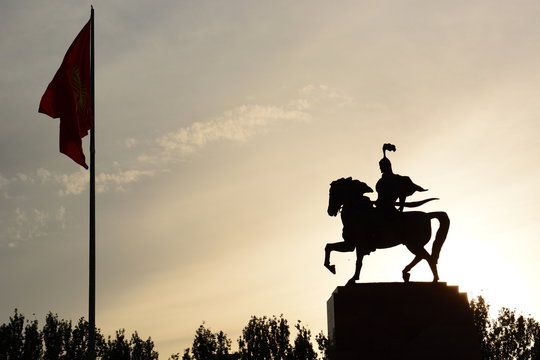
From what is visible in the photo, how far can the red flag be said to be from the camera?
59.4ft

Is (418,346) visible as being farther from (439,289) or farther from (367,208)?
(367,208)

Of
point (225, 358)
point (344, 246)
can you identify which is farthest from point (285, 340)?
point (344, 246)

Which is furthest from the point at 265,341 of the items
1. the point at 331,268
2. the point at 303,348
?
the point at 331,268

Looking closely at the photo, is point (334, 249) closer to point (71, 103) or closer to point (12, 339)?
point (71, 103)

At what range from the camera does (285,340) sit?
4997 cm

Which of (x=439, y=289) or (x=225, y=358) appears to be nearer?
(x=439, y=289)

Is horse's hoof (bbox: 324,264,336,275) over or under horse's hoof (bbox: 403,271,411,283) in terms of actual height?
over

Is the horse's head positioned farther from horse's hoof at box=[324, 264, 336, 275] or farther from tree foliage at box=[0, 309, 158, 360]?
tree foliage at box=[0, 309, 158, 360]

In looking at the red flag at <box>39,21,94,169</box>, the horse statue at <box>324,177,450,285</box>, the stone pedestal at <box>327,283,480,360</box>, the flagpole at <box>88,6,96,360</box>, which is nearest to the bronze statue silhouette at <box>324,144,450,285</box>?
the horse statue at <box>324,177,450,285</box>

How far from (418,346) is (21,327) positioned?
39.4 m

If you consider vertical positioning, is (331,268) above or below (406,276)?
above

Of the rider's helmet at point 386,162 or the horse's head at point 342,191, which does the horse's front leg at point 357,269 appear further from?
the rider's helmet at point 386,162

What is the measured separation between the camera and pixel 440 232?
18375 mm

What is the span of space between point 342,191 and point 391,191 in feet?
3.80
